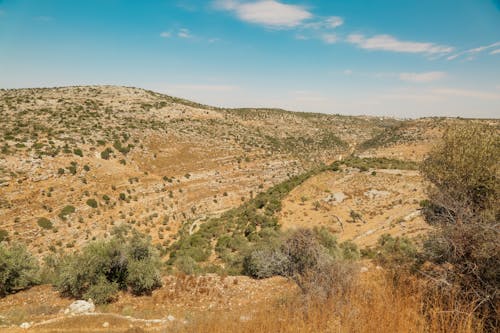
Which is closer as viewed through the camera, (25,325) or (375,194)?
(25,325)

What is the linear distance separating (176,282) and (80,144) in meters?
28.2

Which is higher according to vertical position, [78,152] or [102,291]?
[78,152]

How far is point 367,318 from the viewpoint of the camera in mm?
4891

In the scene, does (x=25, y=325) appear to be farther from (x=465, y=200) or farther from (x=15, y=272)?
(x=465, y=200)

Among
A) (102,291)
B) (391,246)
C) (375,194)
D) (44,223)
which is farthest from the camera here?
(375,194)

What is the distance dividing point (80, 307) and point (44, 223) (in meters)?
14.8

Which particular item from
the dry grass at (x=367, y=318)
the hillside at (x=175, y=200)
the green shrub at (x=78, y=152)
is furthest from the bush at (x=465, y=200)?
the green shrub at (x=78, y=152)

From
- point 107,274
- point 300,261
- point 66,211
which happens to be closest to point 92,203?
point 66,211

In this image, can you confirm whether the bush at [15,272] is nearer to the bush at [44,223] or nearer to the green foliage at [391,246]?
the bush at [44,223]

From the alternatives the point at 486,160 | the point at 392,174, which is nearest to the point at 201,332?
the point at 486,160

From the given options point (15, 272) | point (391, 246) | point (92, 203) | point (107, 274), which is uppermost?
point (391, 246)

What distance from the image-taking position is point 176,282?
1322 cm

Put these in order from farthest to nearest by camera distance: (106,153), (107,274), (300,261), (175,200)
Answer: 1. (106,153)
2. (175,200)
3. (107,274)
4. (300,261)

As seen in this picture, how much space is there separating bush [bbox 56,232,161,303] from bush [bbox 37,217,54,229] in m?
11.4
